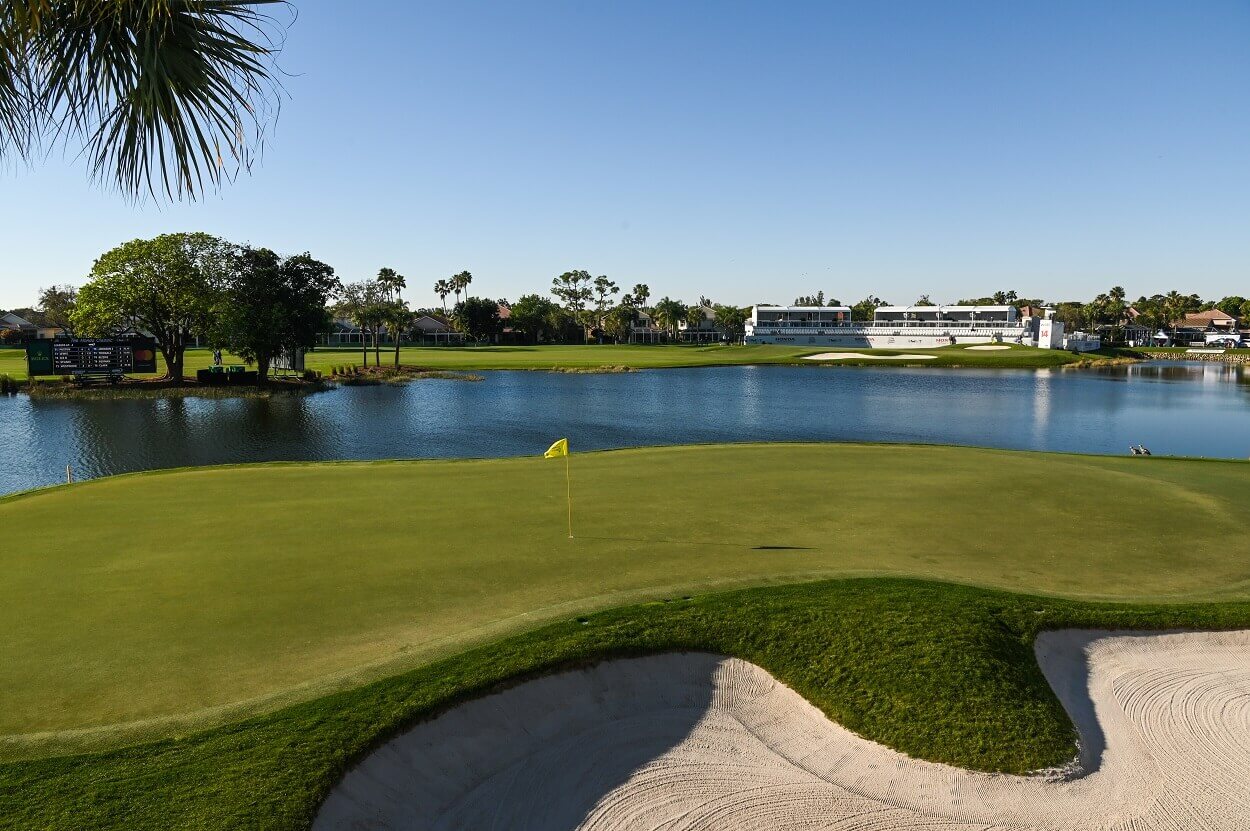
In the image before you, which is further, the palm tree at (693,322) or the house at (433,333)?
the palm tree at (693,322)

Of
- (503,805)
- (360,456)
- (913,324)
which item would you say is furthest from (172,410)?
A: (913,324)

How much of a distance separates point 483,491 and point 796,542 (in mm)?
7116

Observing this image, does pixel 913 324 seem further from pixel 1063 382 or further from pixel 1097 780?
pixel 1097 780

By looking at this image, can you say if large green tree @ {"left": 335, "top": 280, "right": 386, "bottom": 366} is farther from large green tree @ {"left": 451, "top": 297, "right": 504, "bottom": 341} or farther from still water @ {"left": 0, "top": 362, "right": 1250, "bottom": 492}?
large green tree @ {"left": 451, "top": 297, "right": 504, "bottom": 341}

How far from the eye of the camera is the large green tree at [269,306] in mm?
59469

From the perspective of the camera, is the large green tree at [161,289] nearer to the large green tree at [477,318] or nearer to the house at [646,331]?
the large green tree at [477,318]

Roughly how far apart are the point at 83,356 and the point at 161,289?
811cm

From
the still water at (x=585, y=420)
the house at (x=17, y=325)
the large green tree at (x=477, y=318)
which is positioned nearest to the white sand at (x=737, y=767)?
the still water at (x=585, y=420)

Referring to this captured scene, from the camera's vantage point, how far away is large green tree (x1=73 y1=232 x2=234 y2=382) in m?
56.9

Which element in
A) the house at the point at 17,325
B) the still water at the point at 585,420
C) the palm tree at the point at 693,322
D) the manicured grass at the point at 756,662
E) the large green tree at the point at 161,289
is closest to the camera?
the manicured grass at the point at 756,662

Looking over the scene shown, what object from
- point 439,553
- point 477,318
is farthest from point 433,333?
point 439,553

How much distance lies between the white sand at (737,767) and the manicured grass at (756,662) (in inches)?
8.9

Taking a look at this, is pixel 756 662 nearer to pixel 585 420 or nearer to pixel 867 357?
pixel 585 420

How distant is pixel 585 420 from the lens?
45.6 m
